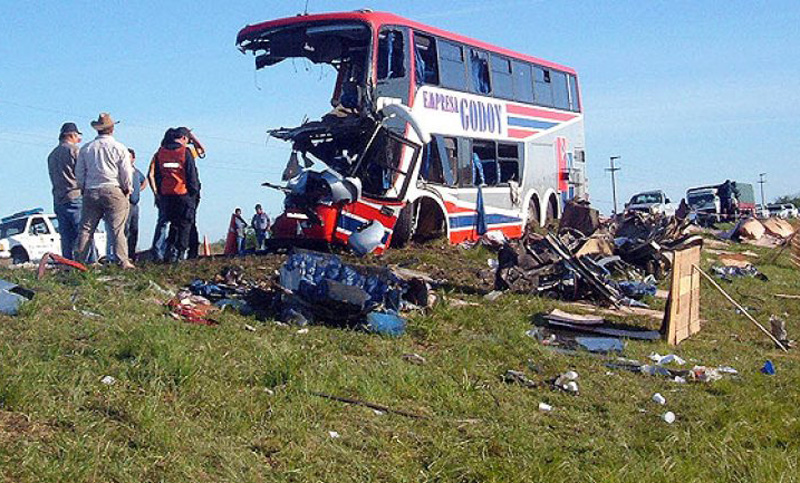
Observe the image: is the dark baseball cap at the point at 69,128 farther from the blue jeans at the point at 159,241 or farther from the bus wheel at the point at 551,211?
the bus wheel at the point at 551,211

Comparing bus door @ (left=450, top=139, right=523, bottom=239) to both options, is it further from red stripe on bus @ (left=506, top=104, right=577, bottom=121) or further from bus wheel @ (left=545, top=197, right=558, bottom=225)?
bus wheel @ (left=545, top=197, right=558, bottom=225)

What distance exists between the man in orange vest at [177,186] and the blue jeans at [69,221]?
1022 mm

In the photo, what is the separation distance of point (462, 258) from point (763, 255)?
450 inches

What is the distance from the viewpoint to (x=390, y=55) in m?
15.2

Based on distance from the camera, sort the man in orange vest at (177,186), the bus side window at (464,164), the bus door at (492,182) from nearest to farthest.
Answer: the man in orange vest at (177,186) → the bus side window at (464,164) → the bus door at (492,182)

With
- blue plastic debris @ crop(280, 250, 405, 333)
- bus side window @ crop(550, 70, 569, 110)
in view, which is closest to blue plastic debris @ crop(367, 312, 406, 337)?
blue plastic debris @ crop(280, 250, 405, 333)

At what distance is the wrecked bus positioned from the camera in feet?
45.5

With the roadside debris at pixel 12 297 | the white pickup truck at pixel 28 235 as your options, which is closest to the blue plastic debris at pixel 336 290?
the roadside debris at pixel 12 297

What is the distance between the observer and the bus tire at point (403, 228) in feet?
49.4

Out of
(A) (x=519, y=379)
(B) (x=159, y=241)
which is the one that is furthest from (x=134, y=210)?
(A) (x=519, y=379)

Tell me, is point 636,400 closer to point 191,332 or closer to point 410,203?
point 191,332

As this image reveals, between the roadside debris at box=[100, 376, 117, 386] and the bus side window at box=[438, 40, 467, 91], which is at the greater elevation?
the bus side window at box=[438, 40, 467, 91]

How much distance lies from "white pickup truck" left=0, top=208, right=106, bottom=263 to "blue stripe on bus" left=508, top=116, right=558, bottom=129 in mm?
11221

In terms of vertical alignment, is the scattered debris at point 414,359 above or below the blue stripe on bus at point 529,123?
below
